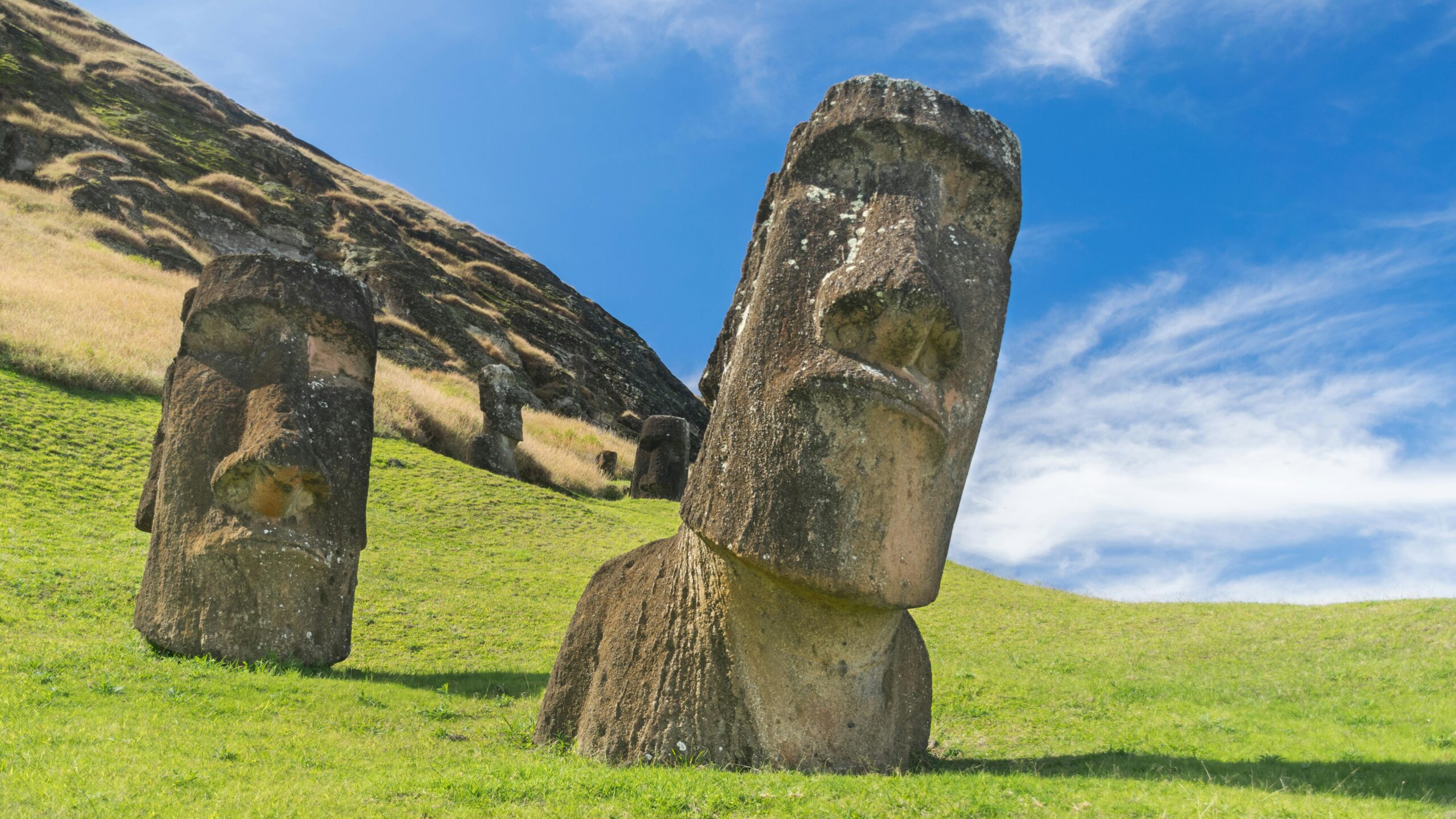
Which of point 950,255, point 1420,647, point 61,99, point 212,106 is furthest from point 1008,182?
point 212,106

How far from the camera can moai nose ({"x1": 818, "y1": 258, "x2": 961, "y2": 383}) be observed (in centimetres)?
609

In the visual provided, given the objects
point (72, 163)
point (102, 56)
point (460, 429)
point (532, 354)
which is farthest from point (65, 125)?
point (460, 429)

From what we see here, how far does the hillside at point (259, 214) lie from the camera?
136 feet

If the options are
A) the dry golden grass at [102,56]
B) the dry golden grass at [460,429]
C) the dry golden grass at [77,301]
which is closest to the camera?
the dry golden grass at [77,301]

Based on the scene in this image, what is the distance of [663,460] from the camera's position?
30344mm

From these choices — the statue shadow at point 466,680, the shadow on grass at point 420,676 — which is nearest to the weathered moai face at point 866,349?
the shadow on grass at point 420,676

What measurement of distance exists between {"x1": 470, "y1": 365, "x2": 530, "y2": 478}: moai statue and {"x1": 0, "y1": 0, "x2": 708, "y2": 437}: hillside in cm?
1337

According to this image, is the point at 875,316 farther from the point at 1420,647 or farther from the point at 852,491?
the point at 1420,647

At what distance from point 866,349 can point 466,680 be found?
6.62 m

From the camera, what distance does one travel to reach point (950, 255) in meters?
6.77

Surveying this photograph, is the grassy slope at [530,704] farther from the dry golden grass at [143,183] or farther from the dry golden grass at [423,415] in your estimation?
the dry golden grass at [143,183]

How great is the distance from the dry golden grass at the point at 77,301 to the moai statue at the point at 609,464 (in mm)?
13151

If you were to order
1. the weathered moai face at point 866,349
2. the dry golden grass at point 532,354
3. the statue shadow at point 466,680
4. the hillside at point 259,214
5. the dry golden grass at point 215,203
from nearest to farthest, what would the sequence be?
1. the weathered moai face at point 866,349
2. the statue shadow at point 466,680
3. the hillside at point 259,214
4. the dry golden grass at point 215,203
5. the dry golden grass at point 532,354

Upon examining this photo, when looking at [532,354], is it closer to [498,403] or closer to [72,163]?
[72,163]
